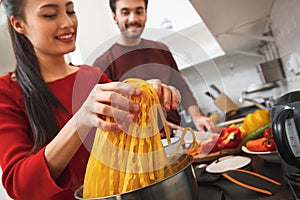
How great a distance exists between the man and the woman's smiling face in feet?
0.47

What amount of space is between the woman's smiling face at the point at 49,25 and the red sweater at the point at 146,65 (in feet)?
0.51

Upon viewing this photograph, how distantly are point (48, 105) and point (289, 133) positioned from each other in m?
0.44

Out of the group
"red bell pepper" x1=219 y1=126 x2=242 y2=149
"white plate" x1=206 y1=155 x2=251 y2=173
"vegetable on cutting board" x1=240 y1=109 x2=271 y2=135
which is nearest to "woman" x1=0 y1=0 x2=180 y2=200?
"white plate" x1=206 y1=155 x2=251 y2=173

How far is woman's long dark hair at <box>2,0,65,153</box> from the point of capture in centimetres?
47

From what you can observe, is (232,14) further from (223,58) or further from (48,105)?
(223,58)

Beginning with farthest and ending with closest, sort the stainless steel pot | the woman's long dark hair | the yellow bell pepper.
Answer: the yellow bell pepper
the woman's long dark hair
the stainless steel pot

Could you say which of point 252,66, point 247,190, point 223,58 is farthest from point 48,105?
point 252,66

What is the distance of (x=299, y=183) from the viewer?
1.23 ft

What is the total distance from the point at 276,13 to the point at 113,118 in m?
0.99

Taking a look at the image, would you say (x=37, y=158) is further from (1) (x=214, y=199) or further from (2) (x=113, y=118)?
(1) (x=214, y=199)

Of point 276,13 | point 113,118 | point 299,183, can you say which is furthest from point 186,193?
point 276,13

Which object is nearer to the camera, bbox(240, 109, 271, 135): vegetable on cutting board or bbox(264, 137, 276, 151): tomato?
bbox(264, 137, 276, 151): tomato

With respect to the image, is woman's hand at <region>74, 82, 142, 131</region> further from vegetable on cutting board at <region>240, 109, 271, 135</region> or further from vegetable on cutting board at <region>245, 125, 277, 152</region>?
vegetable on cutting board at <region>240, 109, 271, 135</region>

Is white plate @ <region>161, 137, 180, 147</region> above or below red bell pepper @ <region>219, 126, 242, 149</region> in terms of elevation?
above
